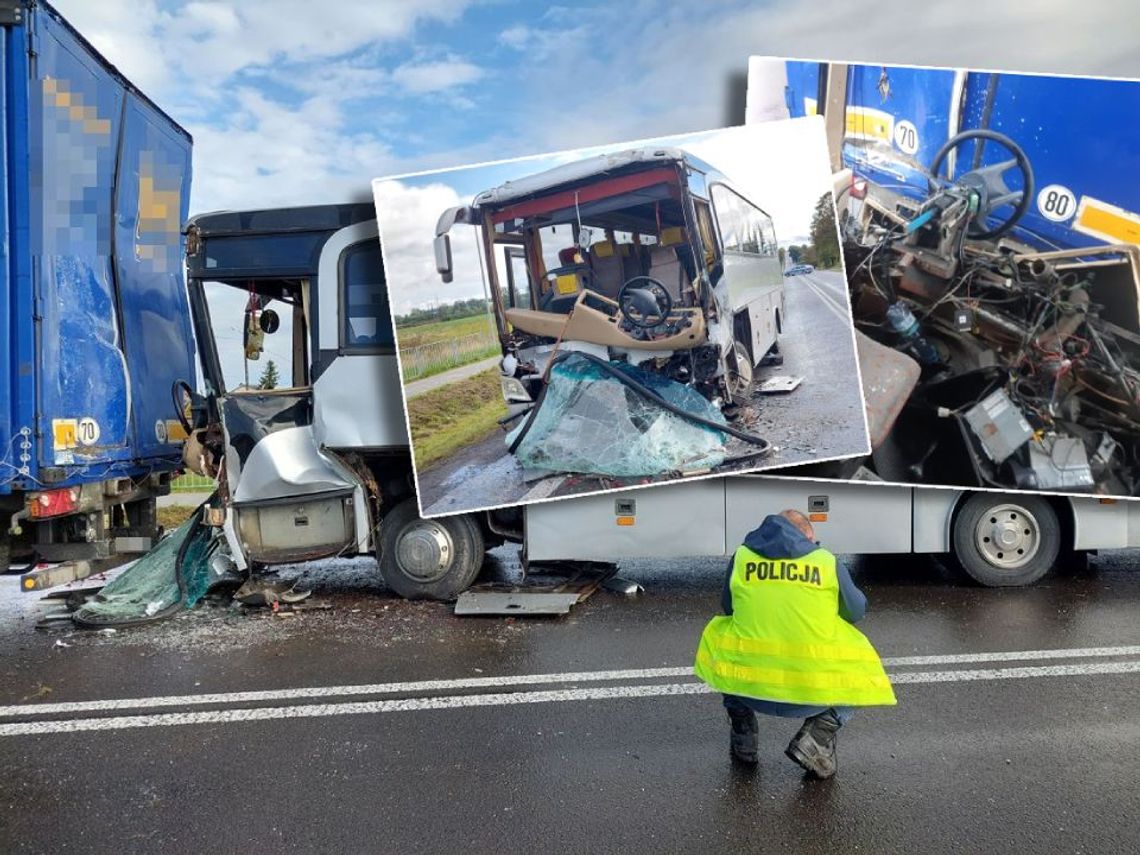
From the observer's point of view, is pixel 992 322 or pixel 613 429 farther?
pixel 613 429

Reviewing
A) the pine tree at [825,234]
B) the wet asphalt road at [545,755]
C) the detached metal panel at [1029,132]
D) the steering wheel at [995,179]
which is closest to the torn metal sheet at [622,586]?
the wet asphalt road at [545,755]

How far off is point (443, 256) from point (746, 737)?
3583 mm

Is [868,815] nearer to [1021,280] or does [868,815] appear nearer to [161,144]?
[1021,280]

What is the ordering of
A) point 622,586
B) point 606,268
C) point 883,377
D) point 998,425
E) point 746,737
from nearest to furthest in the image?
point 746,737, point 606,268, point 883,377, point 998,425, point 622,586

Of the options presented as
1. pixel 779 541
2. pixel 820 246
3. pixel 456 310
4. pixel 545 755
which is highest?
pixel 820 246

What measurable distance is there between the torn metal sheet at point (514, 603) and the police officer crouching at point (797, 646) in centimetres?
264

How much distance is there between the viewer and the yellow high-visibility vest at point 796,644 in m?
3.30

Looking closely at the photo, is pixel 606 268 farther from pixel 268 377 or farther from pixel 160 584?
pixel 160 584

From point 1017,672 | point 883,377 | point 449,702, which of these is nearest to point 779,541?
point 449,702

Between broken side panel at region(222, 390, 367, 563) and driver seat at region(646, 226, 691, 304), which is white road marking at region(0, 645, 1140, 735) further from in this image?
driver seat at region(646, 226, 691, 304)

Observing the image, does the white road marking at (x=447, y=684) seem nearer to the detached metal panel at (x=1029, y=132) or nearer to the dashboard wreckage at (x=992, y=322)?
the dashboard wreckage at (x=992, y=322)

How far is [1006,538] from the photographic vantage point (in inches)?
255

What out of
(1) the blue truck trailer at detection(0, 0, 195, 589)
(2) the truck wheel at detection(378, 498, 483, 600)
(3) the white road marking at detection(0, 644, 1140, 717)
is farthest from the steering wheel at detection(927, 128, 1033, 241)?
(1) the blue truck trailer at detection(0, 0, 195, 589)

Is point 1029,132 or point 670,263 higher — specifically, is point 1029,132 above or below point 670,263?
above
